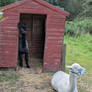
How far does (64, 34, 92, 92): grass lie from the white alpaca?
33.0 inches

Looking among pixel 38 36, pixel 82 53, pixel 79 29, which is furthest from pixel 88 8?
pixel 38 36

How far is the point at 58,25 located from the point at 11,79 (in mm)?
2710

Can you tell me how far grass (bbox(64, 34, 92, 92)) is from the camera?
7.89 meters

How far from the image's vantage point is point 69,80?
212 inches

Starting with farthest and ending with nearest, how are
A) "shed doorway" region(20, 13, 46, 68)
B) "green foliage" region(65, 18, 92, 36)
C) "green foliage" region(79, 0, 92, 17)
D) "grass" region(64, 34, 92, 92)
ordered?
1. "green foliage" region(79, 0, 92, 17)
2. "green foliage" region(65, 18, 92, 36)
3. "shed doorway" region(20, 13, 46, 68)
4. "grass" region(64, 34, 92, 92)

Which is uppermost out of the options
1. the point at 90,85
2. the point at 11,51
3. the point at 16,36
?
the point at 16,36

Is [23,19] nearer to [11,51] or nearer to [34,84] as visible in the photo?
[11,51]

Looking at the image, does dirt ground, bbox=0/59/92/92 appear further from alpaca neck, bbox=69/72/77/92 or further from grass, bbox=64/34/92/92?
alpaca neck, bbox=69/72/77/92

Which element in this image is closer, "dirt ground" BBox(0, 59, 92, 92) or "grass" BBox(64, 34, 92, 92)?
"dirt ground" BBox(0, 59, 92, 92)

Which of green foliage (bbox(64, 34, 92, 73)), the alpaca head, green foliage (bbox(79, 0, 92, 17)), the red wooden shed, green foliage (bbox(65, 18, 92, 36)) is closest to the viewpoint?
the alpaca head

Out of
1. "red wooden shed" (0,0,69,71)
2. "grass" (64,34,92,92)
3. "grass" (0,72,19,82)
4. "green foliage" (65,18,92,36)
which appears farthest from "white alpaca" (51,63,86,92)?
"green foliage" (65,18,92,36)

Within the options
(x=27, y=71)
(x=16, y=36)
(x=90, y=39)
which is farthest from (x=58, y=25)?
(x=90, y=39)

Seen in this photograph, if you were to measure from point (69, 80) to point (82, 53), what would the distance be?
7.47 meters

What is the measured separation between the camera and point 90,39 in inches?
643
